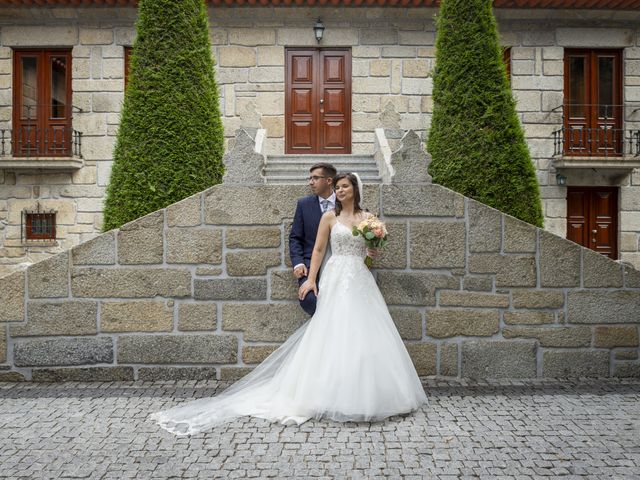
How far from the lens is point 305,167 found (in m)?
9.81

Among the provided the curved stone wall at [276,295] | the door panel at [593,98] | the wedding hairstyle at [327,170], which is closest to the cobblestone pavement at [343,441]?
the curved stone wall at [276,295]

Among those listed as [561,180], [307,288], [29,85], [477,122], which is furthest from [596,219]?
[29,85]

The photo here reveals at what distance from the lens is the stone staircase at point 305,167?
934cm

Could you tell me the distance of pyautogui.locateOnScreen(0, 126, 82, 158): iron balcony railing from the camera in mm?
12148

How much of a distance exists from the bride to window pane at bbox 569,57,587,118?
905cm

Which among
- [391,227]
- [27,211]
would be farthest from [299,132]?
[391,227]

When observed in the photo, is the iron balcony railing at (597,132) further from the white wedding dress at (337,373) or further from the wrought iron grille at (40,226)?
the wrought iron grille at (40,226)

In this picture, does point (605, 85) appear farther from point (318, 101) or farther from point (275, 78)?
point (275, 78)

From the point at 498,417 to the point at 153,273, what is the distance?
3658mm

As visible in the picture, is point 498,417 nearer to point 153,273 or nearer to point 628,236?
point 153,273

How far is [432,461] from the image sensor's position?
404 centimetres

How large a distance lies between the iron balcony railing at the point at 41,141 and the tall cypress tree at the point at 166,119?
4.21 m

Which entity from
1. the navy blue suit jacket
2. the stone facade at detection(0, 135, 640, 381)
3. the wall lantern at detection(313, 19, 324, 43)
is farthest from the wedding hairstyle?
the wall lantern at detection(313, 19, 324, 43)

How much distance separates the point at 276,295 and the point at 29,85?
9287 mm
